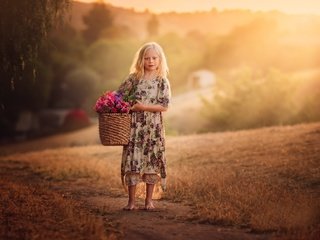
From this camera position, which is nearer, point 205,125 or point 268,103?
point 268,103

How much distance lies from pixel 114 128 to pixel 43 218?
157 cm

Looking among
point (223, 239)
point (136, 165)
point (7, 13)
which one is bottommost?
point (223, 239)

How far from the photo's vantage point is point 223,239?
6828mm

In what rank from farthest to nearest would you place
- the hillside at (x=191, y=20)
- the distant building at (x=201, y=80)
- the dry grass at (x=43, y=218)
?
1. the hillside at (x=191, y=20)
2. the distant building at (x=201, y=80)
3. the dry grass at (x=43, y=218)

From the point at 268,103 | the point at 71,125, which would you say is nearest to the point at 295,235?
the point at 268,103

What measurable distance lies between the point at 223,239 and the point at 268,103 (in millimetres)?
30911

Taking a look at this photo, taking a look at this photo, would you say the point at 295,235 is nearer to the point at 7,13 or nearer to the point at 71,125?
the point at 7,13

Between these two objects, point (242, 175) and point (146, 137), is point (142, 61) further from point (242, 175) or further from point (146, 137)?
point (242, 175)

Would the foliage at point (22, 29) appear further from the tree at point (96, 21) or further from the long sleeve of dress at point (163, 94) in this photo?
the tree at point (96, 21)

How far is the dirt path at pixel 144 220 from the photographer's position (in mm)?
7016

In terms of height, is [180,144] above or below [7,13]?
below

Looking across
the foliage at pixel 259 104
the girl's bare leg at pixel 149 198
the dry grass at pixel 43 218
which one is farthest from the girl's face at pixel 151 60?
the foliage at pixel 259 104

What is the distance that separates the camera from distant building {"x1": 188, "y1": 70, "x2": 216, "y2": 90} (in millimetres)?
64312

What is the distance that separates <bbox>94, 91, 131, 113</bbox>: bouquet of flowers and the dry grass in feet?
4.76
